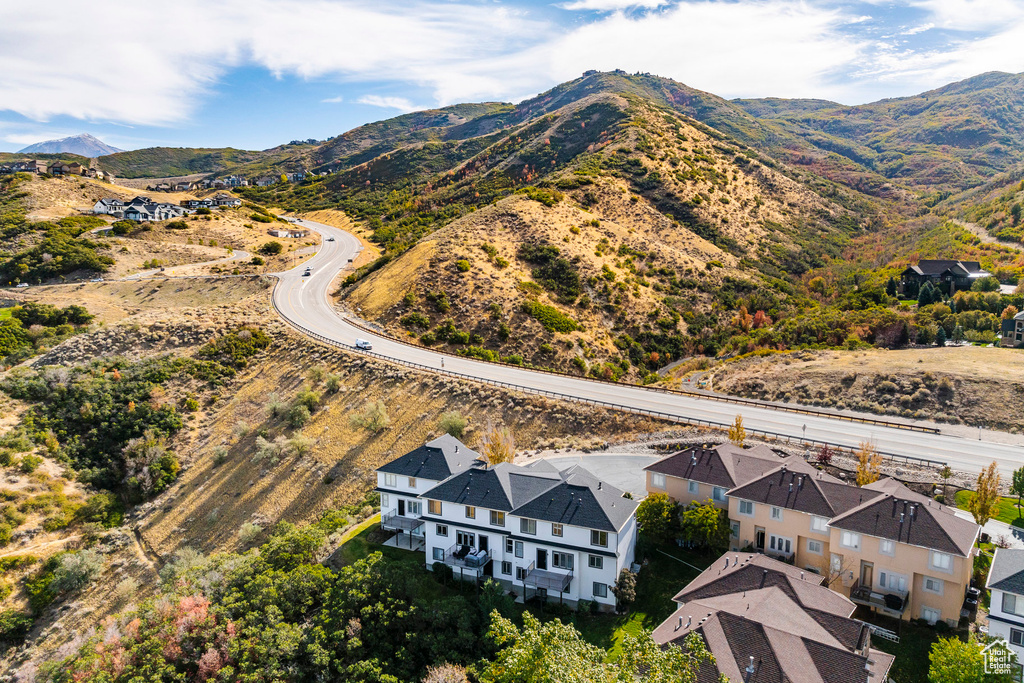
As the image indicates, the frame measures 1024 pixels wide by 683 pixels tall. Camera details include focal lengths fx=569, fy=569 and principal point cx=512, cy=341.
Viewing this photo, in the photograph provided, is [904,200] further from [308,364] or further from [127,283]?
[127,283]

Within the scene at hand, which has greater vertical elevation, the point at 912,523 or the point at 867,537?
the point at 912,523

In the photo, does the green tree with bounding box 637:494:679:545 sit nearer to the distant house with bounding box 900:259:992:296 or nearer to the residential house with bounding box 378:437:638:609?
the residential house with bounding box 378:437:638:609

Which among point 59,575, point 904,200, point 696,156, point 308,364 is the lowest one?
point 59,575

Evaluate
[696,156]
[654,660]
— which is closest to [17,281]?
[654,660]

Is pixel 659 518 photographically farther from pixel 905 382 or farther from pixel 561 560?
pixel 905 382

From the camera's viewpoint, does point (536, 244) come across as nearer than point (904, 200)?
Yes

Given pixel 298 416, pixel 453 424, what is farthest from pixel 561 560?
pixel 298 416

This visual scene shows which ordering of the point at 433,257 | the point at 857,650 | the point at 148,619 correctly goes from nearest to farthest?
the point at 857,650 → the point at 148,619 → the point at 433,257

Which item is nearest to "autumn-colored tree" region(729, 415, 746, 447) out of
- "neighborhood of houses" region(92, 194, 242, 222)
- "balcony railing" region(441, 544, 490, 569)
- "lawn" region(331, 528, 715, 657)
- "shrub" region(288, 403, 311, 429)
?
"lawn" region(331, 528, 715, 657)
